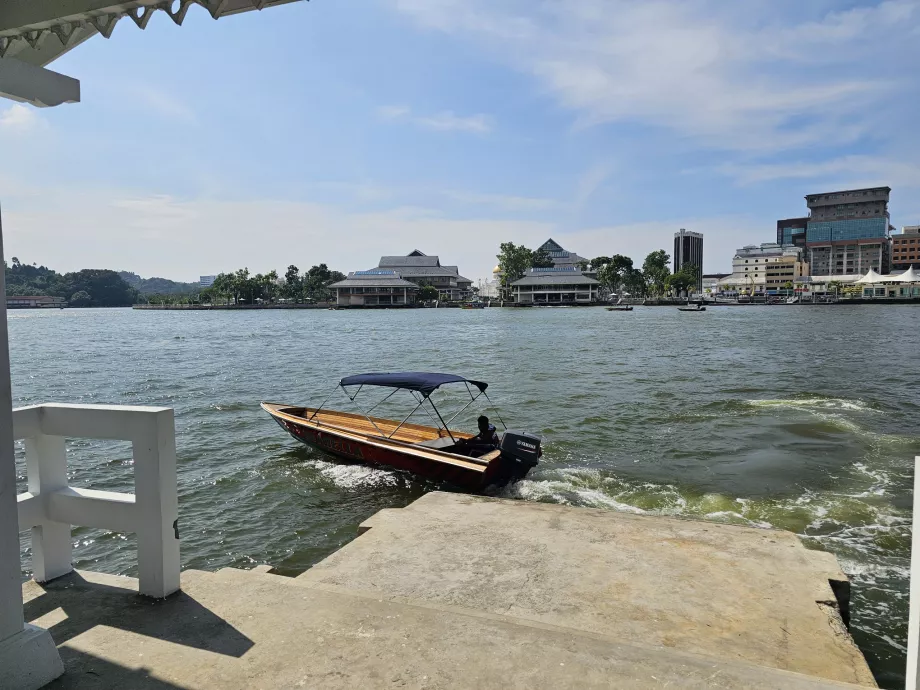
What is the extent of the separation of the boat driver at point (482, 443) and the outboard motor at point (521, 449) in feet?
1.81

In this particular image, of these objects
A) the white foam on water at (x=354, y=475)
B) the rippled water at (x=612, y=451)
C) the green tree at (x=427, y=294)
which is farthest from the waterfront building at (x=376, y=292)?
the white foam on water at (x=354, y=475)

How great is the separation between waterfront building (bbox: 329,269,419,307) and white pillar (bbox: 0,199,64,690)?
12185cm

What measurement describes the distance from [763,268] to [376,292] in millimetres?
103295

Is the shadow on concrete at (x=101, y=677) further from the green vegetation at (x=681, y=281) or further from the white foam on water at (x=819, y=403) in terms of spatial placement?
the green vegetation at (x=681, y=281)

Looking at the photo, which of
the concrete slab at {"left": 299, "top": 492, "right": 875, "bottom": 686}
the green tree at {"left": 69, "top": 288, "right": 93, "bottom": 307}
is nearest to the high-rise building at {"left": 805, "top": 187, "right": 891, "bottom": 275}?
the concrete slab at {"left": 299, "top": 492, "right": 875, "bottom": 686}

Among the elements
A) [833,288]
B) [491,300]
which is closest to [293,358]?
[491,300]

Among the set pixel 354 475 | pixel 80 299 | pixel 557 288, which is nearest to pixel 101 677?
pixel 354 475

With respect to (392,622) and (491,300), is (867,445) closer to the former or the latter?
(392,622)

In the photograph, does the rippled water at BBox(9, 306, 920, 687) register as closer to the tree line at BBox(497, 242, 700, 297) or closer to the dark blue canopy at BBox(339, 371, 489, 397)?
the dark blue canopy at BBox(339, 371, 489, 397)

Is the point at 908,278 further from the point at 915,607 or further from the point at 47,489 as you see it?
the point at 47,489

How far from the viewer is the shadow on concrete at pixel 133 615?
2867mm

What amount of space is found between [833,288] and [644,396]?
13577cm

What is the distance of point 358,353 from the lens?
37.0 meters

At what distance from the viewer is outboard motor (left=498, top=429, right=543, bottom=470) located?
9938 millimetres
